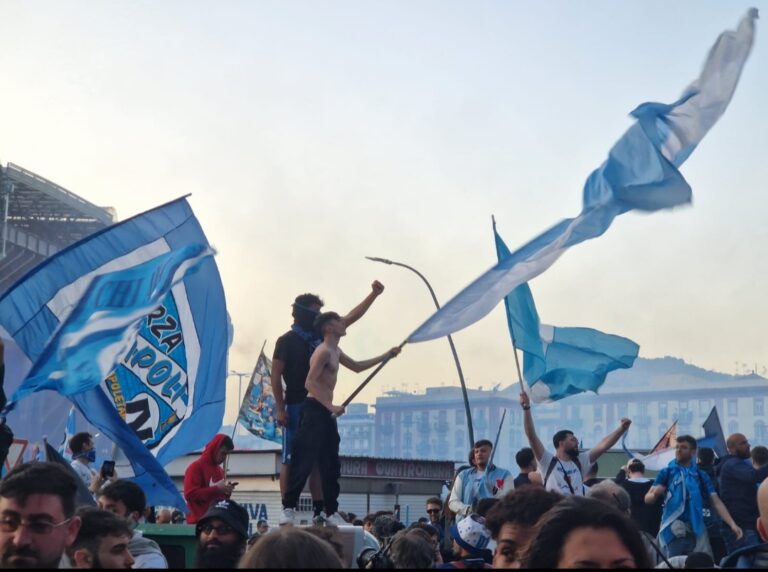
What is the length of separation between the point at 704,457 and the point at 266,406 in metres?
13.4

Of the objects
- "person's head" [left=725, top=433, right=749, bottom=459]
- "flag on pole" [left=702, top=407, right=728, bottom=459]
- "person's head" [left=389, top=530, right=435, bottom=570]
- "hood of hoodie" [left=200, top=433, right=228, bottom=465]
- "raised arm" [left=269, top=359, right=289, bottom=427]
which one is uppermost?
"flag on pole" [left=702, top=407, right=728, bottom=459]

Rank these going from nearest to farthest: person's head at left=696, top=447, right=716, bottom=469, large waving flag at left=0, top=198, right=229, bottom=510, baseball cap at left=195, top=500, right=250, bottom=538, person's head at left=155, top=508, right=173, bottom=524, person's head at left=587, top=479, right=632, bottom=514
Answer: baseball cap at left=195, top=500, right=250, bottom=538 < person's head at left=587, top=479, right=632, bottom=514 < large waving flag at left=0, top=198, right=229, bottom=510 < person's head at left=696, top=447, right=716, bottom=469 < person's head at left=155, top=508, right=173, bottom=524

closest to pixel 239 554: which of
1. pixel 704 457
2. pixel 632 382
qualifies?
pixel 704 457

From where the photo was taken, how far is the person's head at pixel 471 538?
7.00 meters

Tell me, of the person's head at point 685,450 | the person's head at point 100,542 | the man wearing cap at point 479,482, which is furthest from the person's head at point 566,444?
the person's head at point 100,542

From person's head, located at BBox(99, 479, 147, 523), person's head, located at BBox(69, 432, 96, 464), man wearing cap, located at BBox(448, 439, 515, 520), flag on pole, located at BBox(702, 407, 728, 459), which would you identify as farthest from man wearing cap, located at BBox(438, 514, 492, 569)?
flag on pole, located at BBox(702, 407, 728, 459)

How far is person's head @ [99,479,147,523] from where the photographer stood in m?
7.16

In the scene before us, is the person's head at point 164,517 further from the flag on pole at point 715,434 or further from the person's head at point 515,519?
the person's head at point 515,519

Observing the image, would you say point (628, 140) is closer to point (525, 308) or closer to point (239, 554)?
point (525, 308)

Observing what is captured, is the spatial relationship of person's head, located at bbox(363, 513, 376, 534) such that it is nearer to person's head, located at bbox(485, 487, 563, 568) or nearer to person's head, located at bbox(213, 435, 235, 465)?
person's head, located at bbox(213, 435, 235, 465)

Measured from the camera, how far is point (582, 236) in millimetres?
8414

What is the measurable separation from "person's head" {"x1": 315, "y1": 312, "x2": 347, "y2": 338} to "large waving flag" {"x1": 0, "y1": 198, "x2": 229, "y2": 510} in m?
0.98

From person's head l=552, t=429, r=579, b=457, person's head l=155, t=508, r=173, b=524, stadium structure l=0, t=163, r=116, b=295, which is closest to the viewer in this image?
person's head l=552, t=429, r=579, b=457

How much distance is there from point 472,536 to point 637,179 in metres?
2.97
